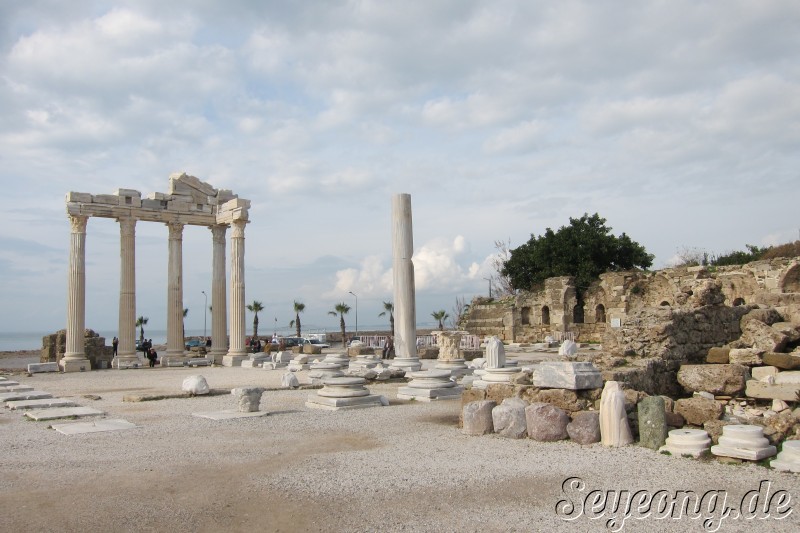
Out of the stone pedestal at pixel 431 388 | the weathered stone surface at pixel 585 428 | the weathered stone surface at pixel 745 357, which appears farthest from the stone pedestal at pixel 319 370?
the weathered stone surface at pixel 745 357

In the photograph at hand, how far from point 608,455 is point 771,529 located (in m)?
2.67

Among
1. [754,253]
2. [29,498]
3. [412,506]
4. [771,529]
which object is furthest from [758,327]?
[754,253]

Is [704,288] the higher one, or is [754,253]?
[754,253]

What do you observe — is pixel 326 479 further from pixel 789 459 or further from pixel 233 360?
pixel 233 360

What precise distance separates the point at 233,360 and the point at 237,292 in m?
2.95

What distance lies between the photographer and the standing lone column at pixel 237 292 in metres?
28.3

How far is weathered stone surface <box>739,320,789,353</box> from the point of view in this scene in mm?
11525

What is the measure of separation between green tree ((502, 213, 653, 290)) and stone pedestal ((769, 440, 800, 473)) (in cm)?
3329

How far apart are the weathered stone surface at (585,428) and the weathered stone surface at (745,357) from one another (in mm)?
4243

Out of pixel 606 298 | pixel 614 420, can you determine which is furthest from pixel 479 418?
pixel 606 298

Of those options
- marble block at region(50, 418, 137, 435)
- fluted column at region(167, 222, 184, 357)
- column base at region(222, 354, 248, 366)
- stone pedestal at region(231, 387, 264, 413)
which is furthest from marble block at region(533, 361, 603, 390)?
fluted column at region(167, 222, 184, 357)

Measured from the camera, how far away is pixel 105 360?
2805 cm

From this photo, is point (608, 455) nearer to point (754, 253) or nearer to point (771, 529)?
point (771, 529)

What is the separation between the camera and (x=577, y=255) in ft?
136
